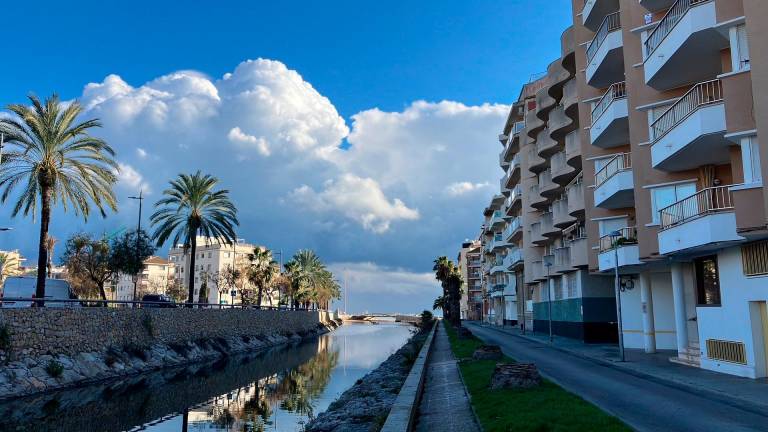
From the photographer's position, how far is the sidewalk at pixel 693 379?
1570cm

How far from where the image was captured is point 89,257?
166 ft

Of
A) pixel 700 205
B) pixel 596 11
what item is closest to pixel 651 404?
pixel 700 205

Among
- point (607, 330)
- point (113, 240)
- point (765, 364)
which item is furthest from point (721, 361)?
point (113, 240)

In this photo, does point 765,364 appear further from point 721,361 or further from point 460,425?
point 460,425

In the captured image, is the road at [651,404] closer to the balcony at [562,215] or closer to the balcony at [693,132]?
the balcony at [693,132]

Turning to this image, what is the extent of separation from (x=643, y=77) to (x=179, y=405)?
2476 cm

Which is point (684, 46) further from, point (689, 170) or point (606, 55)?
point (606, 55)

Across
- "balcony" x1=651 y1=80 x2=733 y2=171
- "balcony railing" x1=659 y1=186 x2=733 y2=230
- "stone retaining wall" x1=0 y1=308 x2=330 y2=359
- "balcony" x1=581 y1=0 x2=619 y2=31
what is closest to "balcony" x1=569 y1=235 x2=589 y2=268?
"balcony" x1=581 y1=0 x2=619 y2=31

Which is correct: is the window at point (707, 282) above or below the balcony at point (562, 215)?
below

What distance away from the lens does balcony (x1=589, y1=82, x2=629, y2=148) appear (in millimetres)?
30703

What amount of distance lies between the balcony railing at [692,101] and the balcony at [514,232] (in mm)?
41370

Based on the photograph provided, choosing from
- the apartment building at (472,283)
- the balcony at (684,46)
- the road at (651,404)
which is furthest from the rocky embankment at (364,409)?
the apartment building at (472,283)

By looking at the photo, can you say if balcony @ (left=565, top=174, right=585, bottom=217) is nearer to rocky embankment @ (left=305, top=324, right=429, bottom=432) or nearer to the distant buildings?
the distant buildings

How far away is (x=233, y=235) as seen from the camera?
5056cm
